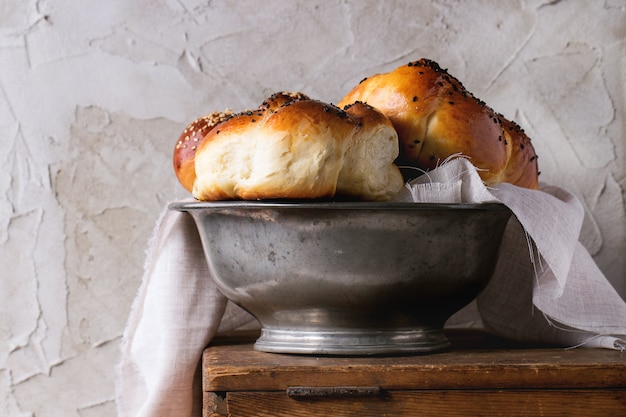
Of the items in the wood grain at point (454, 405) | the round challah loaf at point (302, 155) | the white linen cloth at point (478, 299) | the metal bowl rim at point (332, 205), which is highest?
the round challah loaf at point (302, 155)

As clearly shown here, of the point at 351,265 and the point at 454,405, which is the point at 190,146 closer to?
the point at 351,265

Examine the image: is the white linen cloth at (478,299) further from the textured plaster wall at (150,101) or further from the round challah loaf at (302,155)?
the textured plaster wall at (150,101)

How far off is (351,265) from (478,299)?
32 centimetres

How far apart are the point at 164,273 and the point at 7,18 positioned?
1.46ft

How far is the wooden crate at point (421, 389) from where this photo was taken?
0.71 m

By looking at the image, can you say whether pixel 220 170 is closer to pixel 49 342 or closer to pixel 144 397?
pixel 144 397

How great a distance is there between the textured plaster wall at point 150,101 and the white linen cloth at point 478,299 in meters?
0.17

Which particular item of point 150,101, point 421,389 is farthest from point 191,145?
point 421,389

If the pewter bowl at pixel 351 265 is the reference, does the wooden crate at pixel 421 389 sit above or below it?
below

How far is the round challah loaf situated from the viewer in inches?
28.5

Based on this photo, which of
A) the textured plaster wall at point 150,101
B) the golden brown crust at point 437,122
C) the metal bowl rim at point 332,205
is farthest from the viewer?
the textured plaster wall at point 150,101

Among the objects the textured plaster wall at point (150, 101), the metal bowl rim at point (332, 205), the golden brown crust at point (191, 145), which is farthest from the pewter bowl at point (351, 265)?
the textured plaster wall at point (150, 101)

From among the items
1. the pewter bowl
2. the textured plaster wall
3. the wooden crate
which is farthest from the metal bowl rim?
the textured plaster wall

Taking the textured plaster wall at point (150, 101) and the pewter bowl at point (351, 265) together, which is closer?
the pewter bowl at point (351, 265)
